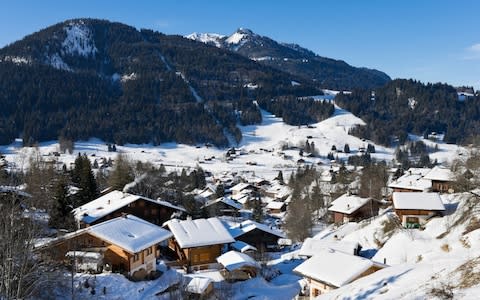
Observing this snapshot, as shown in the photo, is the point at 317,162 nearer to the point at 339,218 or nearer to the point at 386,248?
the point at 339,218

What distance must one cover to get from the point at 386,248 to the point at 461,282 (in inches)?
1106

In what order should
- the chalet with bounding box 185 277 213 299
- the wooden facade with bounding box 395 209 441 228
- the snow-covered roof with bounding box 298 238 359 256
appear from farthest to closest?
the wooden facade with bounding box 395 209 441 228 → the snow-covered roof with bounding box 298 238 359 256 → the chalet with bounding box 185 277 213 299

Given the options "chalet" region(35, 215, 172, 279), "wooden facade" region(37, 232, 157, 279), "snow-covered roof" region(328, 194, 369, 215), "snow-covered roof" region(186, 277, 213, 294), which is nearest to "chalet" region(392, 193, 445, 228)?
"snow-covered roof" region(328, 194, 369, 215)

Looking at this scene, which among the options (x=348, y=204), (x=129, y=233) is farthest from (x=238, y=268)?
(x=348, y=204)

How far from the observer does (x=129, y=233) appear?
1262 inches

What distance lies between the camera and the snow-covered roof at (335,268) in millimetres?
23469

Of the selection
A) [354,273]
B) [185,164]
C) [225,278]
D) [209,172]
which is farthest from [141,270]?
[185,164]

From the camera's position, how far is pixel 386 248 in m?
39.6

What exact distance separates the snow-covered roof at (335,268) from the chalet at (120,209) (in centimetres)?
2557

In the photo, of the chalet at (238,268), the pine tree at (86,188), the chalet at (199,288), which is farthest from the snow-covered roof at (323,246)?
the pine tree at (86,188)

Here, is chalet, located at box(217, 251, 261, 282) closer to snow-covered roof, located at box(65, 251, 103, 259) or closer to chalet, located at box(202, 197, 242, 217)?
snow-covered roof, located at box(65, 251, 103, 259)

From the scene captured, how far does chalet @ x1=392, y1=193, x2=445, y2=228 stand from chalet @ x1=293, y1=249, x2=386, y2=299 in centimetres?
2116

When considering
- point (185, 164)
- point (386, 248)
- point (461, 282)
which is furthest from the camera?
point (185, 164)

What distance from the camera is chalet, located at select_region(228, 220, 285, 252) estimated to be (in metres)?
49.6
